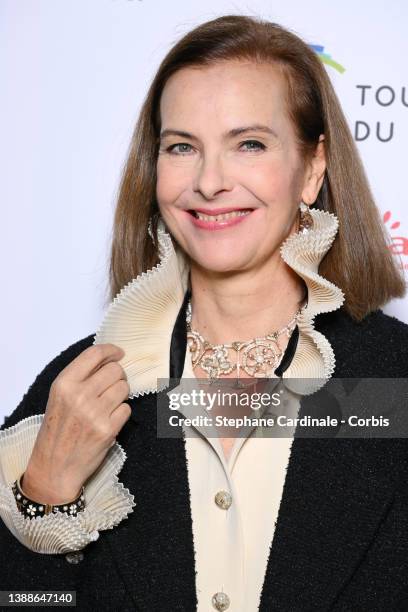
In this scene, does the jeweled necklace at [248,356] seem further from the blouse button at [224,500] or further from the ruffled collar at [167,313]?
the blouse button at [224,500]

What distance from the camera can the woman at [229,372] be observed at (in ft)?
4.51

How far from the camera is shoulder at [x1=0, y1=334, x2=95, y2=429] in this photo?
163 cm

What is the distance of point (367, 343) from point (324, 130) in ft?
1.20

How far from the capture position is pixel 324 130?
1.58 m

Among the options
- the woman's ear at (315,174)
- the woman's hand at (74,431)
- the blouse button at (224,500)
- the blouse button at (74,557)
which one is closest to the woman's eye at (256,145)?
the woman's ear at (315,174)

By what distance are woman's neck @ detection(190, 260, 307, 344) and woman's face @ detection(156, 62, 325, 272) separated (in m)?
0.03

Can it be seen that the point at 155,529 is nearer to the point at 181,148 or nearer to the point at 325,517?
the point at 325,517

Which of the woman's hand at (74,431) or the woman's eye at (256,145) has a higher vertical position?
the woman's eye at (256,145)

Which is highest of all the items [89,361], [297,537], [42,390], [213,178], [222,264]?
[213,178]

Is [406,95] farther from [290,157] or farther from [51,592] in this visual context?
[51,592]

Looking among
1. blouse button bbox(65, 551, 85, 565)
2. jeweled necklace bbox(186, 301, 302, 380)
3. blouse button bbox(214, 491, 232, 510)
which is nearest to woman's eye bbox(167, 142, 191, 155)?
jeweled necklace bbox(186, 301, 302, 380)

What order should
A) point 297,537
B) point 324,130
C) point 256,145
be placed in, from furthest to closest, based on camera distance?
point 324,130 < point 256,145 < point 297,537

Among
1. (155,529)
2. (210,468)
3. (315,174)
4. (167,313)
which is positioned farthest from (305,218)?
(155,529)

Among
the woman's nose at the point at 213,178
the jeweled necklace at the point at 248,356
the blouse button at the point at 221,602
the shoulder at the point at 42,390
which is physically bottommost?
the blouse button at the point at 221,602
